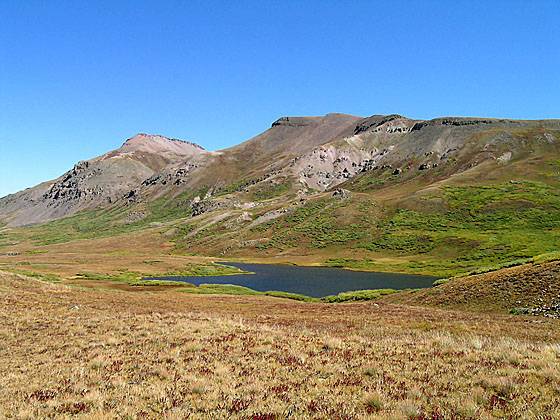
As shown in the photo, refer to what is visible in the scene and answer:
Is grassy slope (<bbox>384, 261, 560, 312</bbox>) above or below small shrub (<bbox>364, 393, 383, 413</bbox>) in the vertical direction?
below

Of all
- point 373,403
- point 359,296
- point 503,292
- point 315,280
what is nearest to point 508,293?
point 503,292

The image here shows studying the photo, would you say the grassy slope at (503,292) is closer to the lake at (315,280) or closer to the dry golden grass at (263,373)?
the dry golden grass at (263,373)

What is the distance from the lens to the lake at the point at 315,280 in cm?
9569

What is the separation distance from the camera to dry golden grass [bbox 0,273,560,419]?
1233 cm

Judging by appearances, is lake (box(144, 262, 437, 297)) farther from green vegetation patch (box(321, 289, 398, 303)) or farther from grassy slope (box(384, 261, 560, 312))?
grassy slope (box(384, 261, 560, 312))

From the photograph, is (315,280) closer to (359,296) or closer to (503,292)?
(359,296)

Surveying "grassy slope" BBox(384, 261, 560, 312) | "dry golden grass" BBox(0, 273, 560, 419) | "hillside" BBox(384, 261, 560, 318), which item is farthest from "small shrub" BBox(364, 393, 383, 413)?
"grassy slope" BBox(384, 261, 560, 312)

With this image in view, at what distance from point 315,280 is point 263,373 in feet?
313

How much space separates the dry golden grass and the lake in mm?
64792

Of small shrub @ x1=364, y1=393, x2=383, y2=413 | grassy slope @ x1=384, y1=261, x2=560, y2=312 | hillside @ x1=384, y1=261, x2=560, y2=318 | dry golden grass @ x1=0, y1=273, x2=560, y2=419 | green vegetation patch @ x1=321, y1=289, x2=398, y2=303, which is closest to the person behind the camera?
small shrub @ x1=364, y1=393, x2=383, y2=413

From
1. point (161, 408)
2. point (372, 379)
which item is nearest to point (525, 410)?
point (372, 379)

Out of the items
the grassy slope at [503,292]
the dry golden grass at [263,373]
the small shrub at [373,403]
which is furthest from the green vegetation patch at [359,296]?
the small shrub at [373,403]

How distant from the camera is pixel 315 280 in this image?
110 meters

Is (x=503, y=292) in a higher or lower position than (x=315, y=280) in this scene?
higher
